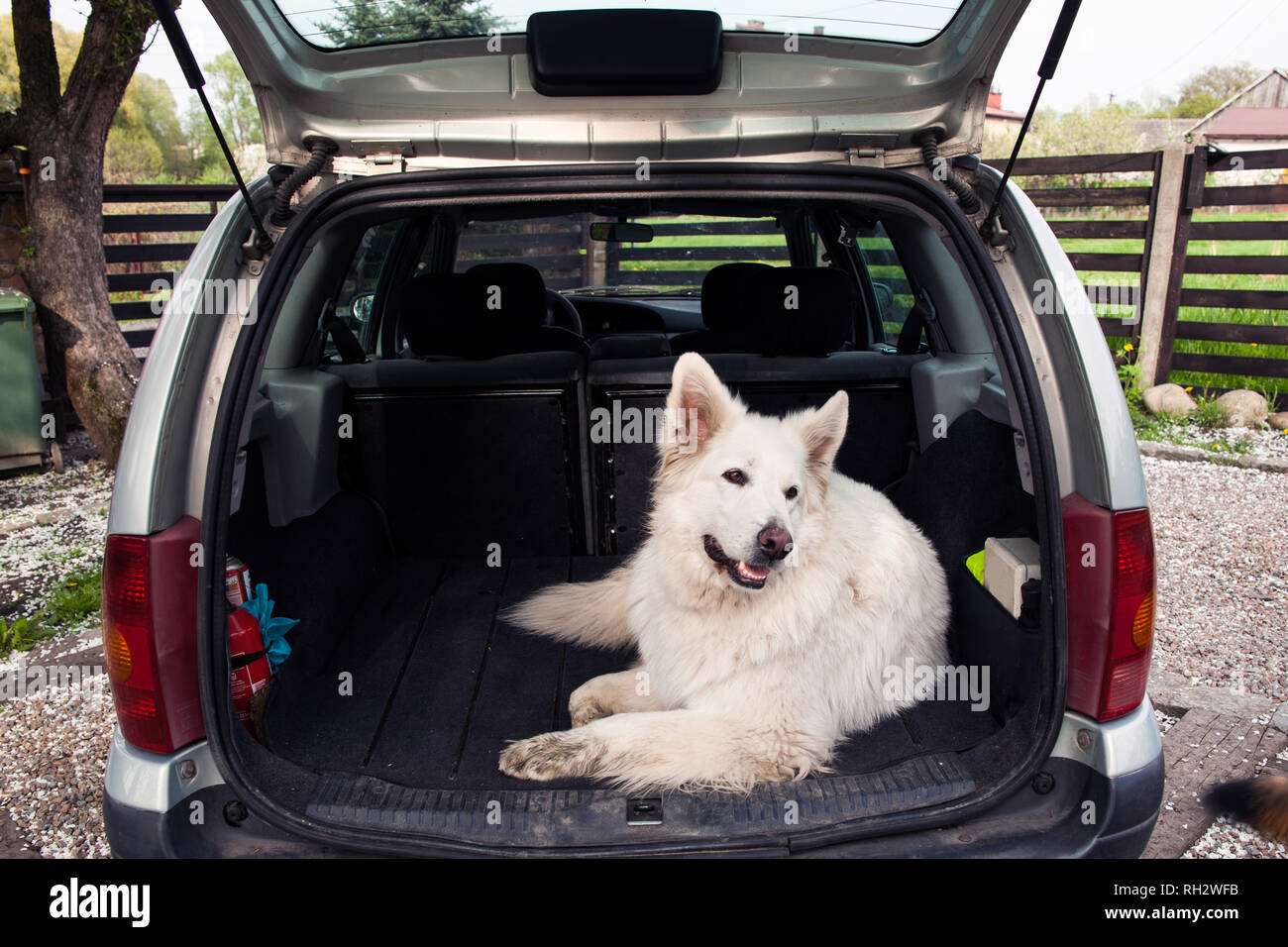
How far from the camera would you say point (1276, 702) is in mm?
3252

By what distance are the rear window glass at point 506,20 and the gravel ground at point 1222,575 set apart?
2.67 meters

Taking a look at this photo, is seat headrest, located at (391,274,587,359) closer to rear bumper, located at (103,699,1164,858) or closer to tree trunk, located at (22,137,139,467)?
rear bumper, located at (103,699,1164,858)

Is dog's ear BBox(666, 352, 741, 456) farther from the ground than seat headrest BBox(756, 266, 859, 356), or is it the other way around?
seat headrest BBox(756, 266, 859, 356)

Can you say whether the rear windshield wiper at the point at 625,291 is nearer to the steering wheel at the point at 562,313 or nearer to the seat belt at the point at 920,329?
the steering wheel at the point at 562,313

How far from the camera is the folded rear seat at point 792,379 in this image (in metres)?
3.50

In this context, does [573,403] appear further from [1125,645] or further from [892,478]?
[1125,645]

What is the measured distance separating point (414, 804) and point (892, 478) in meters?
2.55

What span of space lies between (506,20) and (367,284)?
231 cm

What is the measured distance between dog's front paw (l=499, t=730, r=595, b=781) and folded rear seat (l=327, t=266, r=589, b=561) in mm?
1662

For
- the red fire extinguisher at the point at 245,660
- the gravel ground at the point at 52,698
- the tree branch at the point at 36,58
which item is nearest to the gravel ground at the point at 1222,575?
the red fire extinguisher at the point at 245,660

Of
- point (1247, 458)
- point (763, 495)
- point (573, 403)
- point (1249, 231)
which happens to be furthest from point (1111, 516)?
point (1249, 231)

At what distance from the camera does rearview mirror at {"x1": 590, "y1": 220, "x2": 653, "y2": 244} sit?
423 centimetres

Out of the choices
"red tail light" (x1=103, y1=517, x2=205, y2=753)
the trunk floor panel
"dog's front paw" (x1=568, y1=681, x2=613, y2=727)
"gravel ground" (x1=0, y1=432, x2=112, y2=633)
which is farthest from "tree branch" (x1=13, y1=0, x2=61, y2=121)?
"dog's front paw" (x1=568, y1=681, x2=613, y2=727)

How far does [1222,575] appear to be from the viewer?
4.59 meters
